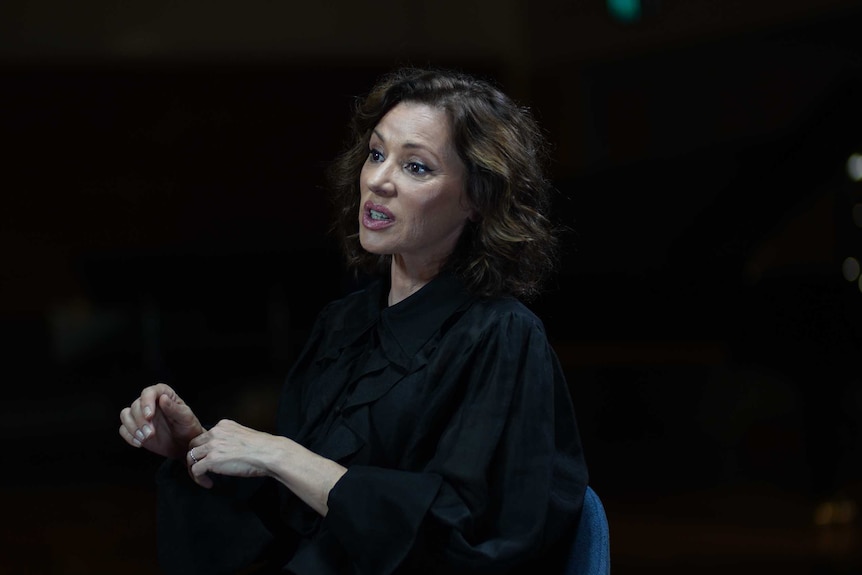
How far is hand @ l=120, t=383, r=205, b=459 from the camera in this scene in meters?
1.44

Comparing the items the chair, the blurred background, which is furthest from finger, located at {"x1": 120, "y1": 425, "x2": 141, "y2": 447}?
the blurred background

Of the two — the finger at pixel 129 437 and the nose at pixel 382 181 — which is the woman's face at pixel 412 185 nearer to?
the nose at pixel 382 181

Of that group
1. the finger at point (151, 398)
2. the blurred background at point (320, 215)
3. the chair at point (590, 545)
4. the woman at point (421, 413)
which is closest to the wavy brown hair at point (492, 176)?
the woman at point (421, 413)

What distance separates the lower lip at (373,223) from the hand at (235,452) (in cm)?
31

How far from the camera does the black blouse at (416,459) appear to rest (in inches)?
51.9

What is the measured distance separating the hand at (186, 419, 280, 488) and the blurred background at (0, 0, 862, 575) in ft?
9.33

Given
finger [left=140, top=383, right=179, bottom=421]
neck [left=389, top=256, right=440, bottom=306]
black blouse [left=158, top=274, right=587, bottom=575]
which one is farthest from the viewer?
neck [left=389, top=256, right=440, bottom=306]

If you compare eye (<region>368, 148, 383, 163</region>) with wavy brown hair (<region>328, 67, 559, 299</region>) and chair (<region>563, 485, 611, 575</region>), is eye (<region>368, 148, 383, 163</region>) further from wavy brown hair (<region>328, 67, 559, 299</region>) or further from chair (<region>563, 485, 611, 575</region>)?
chair (<region>563, 485, 611, 575</region>)

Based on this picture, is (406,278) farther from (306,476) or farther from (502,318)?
(306,476)

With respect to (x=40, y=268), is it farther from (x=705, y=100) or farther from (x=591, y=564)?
(x=591, y=564)

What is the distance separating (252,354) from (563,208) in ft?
4.52

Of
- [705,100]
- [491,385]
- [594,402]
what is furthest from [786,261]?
[491,385]

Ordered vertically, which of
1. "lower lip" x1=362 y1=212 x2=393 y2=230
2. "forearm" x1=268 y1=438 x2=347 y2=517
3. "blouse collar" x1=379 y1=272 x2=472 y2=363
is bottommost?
"forearm" x1=268 y1=438 x2=347 y2=517

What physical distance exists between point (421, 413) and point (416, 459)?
0.06m
